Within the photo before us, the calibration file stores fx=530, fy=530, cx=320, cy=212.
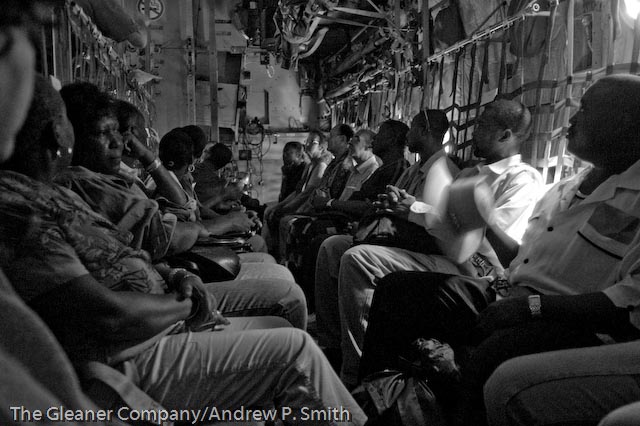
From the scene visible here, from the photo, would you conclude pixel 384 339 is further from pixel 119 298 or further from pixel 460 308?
pixel 119 298

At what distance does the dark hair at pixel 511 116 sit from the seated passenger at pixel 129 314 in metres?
1.78

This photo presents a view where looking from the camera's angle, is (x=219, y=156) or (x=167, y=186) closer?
(x=167, y=186)

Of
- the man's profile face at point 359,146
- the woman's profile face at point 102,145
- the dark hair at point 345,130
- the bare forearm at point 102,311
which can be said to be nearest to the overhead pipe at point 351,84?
the dark hair at point 345,130

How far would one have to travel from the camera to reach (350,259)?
111 inches

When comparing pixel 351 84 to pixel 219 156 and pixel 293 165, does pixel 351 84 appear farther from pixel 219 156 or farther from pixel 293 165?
pixel 219 156

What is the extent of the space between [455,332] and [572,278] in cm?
49

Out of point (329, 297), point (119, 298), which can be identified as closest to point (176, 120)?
point (329, 297)

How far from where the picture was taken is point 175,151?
121 inches

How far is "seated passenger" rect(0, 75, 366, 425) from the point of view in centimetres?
94

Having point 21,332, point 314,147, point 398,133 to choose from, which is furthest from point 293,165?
point 21,332

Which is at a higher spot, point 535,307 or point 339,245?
point 535,307

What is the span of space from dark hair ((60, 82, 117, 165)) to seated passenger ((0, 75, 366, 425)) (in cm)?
49

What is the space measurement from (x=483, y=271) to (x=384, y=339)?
2.32ft

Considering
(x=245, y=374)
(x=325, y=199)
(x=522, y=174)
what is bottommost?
(x=245, y=374)
